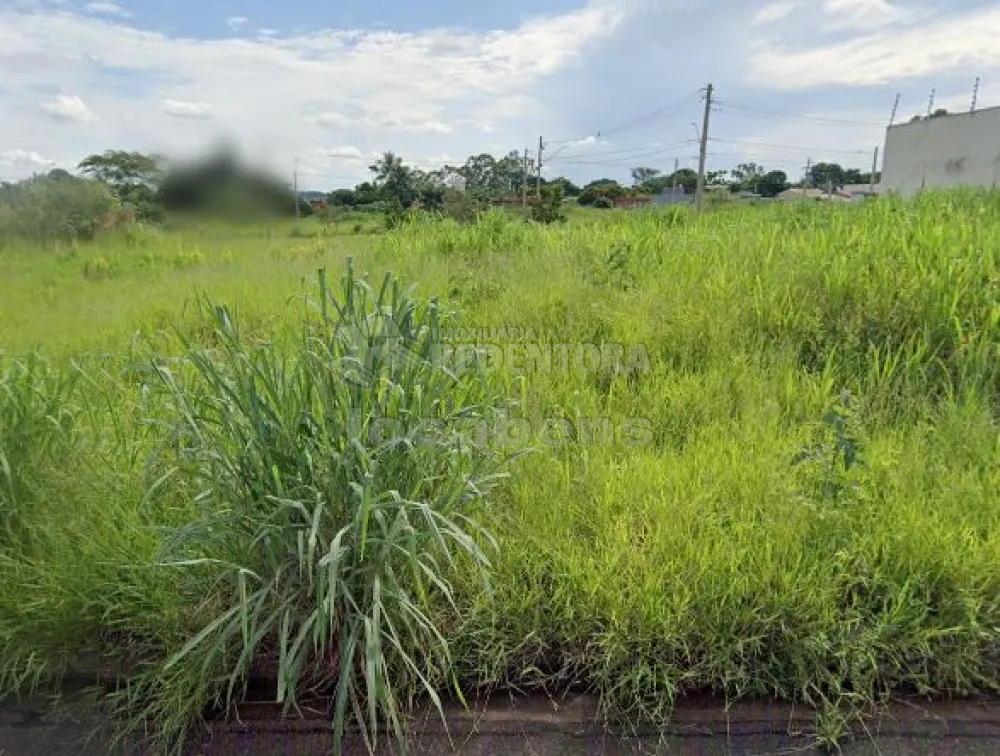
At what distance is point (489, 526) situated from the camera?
1849 millimetres

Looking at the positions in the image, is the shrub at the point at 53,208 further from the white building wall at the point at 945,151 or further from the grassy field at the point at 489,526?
the white building wall at the point at 945,151

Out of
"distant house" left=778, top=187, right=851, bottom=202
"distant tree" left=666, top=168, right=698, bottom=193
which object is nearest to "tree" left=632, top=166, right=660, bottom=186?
"distant tree" left=666, top=168, right=698, bottom=193

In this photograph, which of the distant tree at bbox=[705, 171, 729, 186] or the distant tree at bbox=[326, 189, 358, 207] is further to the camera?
the distant tree at bbox=[705, 171, 729, 186]

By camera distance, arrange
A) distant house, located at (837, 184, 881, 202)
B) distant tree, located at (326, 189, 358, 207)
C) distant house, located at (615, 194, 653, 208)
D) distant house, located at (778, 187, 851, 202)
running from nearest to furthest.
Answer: distant tree, located at (326, 189, 358, 207) → distant house, located at (837, 184, 881, 202) → distant house, located at (778, 187, 851, 202) → distant house, located at (615, 194, 653, 208)

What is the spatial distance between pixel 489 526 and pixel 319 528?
56cm

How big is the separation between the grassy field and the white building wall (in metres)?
18.2

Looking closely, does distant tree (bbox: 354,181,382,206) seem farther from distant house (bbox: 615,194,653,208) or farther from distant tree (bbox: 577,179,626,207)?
distant tree (bbox: 577,179,626,207)

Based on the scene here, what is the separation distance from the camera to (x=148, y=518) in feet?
5.91

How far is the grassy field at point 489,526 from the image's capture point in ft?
4.84

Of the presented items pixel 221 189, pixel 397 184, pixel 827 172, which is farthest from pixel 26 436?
pixel 827 172

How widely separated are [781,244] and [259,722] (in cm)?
402

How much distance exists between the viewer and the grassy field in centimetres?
147

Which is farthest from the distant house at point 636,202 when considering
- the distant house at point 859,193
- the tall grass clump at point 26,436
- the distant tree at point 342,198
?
the tall grass clump at point 26,436

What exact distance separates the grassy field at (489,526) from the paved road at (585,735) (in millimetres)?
60
